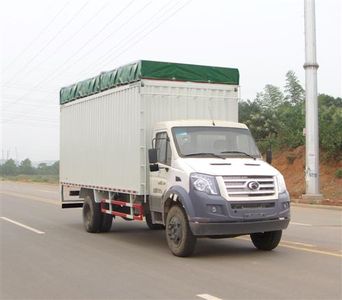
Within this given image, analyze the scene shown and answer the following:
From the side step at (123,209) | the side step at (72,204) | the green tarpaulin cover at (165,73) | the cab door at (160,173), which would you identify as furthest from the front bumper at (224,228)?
the side step at (72,204)

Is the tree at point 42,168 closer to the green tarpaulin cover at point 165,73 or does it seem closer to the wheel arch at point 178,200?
the green tarpaulin cover at point 165,73

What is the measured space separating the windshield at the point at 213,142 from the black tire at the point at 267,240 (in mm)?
1438

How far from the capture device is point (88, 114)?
13922 mm

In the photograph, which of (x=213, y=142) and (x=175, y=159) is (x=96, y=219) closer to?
(x=175, y=159)

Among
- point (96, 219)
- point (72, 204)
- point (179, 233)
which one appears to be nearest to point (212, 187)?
point (179, 233)

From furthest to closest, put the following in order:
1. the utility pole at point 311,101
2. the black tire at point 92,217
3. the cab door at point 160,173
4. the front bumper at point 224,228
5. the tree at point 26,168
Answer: the tree at point 26,168 < the utility pole at point 311,101 < the black tire at point 92,217 < the cab door at point 160,173 < the front bumper at point 224,228

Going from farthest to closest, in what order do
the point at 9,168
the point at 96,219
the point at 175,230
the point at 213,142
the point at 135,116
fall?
the point at 9,168
the point at 96,219
the point at 135,116
the point at 213,142
the point at 175,230

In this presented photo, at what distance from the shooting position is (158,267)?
→ 870 cm

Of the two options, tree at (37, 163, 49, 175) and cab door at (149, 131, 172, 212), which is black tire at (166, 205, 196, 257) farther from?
tree at (37, 163, 49, 175)

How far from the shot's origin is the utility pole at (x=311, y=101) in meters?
23.8

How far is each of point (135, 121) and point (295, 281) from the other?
4858 mm

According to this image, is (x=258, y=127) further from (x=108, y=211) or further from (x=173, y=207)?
(x=173, y=207)

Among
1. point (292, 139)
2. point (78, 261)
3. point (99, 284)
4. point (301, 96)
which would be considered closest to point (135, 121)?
point (78, 261)

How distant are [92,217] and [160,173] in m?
3.67
